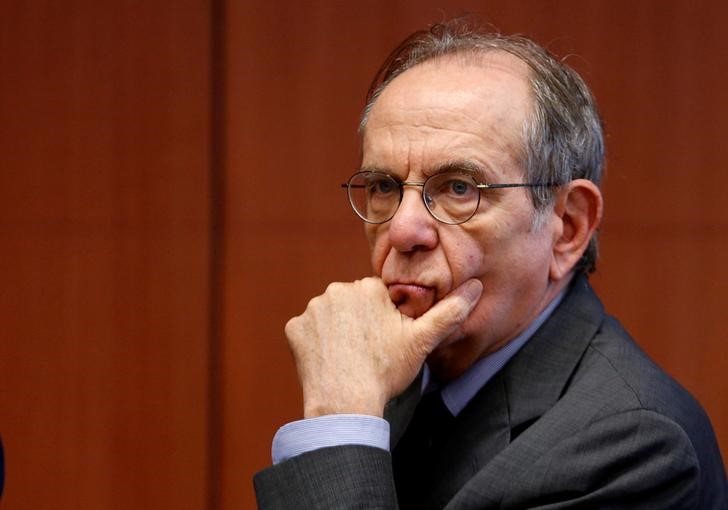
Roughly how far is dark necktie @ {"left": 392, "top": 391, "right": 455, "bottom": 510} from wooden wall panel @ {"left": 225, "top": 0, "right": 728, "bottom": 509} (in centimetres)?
95

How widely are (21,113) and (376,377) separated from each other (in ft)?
4.89

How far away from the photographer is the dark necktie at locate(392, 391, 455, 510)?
4.46 feet

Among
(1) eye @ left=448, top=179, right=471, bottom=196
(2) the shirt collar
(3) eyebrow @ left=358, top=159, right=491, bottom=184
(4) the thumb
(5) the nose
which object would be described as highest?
(3) eyebrow @ left=358, top=159, right=491, bottom=184

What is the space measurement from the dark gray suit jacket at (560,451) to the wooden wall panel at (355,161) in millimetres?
1027

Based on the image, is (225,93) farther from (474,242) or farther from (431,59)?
(474,242)

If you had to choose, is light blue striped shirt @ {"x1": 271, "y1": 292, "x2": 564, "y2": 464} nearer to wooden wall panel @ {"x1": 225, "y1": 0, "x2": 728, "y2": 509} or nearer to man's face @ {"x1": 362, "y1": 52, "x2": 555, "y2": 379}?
man's face @ {"x1": 362, "y1": 52, "x2": 555, "y2": 379}

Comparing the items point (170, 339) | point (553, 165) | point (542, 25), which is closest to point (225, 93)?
point (170, 339)

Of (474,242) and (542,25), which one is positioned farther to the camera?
(542,25)

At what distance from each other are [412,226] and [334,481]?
1.26ft

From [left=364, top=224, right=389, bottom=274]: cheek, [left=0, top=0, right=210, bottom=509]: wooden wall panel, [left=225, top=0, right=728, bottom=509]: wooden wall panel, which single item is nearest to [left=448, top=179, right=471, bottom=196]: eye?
[left=364, top=224, right=389, bottom=274]: cheek

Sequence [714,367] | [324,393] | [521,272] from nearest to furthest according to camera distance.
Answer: [324,393] → [521,272] → [714,367]

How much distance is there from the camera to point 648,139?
92.0 inches

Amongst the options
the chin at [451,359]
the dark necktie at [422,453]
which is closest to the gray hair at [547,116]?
the chin at [451,359]

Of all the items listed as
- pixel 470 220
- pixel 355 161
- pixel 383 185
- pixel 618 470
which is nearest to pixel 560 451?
pixel 618 470
